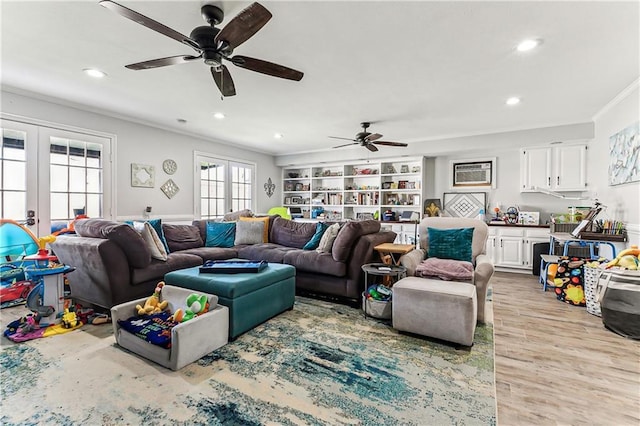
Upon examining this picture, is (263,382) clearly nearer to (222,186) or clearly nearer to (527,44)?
(527,44)

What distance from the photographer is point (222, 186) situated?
629 centimetres

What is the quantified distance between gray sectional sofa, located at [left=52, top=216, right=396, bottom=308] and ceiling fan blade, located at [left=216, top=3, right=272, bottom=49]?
209 cm

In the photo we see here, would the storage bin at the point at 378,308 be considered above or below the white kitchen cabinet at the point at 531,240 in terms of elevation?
below

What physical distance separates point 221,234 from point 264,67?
2.96 meters

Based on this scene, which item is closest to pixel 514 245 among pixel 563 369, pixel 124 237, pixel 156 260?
pixel 563 369

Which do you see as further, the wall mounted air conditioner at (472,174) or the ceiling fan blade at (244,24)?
the wall mounted air conditioner at (472,174)

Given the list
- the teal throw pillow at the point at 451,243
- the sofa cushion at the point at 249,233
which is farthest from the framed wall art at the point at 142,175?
the teal throw pillow at the point at 451,243

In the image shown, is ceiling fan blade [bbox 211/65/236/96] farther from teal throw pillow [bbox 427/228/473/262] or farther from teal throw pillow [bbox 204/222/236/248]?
teal throw pillow [bbox 427/228/473/262]

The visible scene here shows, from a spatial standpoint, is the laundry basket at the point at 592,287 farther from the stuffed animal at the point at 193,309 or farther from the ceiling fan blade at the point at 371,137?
the stuffed animal at the point at 193,309

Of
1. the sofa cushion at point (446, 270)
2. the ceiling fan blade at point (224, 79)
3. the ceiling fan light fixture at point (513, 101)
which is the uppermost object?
the ceiling fan light fixture at point (513, 101)

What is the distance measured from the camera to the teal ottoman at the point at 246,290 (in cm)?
245

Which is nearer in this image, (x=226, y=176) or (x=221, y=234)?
A: (x=221, y=234)

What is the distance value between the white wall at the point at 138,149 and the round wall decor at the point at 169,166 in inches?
2.7

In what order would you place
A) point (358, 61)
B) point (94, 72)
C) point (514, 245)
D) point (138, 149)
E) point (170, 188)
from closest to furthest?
point (358, 61)
point (94, 72)
point (138, 149)
point (514, 245)
point (170, 188)
